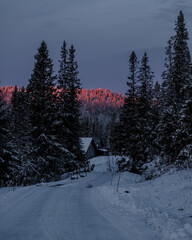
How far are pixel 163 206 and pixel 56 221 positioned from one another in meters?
4.46

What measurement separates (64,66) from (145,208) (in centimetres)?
2272

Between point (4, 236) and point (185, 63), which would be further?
point (185, 63)

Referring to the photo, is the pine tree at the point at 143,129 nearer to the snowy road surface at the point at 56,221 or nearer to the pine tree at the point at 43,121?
the pine tree at the point at 43,121

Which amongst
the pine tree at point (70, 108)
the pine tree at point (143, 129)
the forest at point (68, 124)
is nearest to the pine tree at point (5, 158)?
the forest at point (68, 124)

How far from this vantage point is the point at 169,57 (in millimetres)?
28359

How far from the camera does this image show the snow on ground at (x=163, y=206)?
17.4ft

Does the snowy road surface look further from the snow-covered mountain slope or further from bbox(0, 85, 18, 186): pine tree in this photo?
bbox(0, 85, 18, 186): pine tree

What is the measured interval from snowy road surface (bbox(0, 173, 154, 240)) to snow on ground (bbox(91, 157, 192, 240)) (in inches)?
22.7

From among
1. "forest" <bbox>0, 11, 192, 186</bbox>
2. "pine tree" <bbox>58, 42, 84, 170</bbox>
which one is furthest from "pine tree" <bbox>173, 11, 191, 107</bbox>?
"pine tree" <bbox>58, 42, 84, 170</bbox>

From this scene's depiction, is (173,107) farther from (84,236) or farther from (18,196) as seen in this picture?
(84,236)

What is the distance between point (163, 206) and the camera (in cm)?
838

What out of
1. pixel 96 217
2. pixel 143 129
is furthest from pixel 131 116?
pixel 96 217

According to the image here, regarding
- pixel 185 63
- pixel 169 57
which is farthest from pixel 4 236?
pixel 169 57

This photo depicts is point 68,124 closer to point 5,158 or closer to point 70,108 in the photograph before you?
point 70,108
